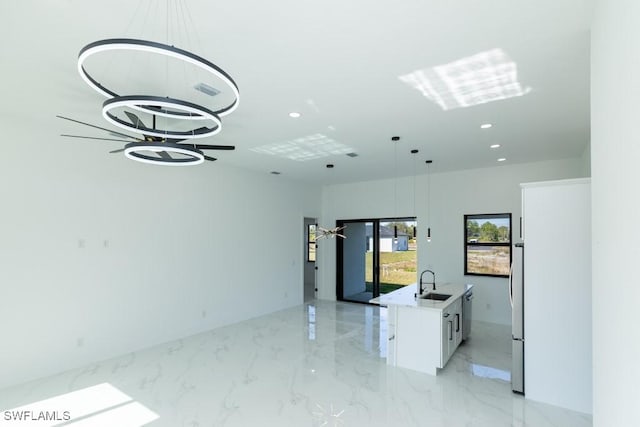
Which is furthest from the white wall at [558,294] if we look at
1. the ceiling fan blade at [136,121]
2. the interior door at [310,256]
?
the interior door at [310,256]

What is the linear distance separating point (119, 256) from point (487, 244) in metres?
6.84

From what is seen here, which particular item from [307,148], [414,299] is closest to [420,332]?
[414,299]

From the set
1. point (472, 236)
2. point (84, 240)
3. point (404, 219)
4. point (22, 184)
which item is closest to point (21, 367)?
point (84, 240)

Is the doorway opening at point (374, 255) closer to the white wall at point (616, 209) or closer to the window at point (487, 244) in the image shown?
the window at point (487, 244)

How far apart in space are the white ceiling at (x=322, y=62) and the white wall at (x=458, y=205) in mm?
1639

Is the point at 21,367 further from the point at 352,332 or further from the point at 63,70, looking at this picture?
the point at 352,332

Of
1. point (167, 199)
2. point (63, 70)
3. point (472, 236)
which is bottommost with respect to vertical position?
point (472, 236)

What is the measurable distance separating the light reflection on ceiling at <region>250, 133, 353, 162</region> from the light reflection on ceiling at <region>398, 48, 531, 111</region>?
1.82 m

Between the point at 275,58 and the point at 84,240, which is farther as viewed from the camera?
the point at 84,240

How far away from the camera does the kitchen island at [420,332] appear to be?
165 inches

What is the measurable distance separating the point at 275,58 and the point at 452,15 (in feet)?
4.40

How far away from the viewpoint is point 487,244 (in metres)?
6.90

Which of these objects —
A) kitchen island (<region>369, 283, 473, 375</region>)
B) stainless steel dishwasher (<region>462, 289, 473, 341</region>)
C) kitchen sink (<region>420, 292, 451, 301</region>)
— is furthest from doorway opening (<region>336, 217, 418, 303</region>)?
kitchen island (<region>369, 283, 473, 375</region>)

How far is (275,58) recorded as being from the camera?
8.80 feet
